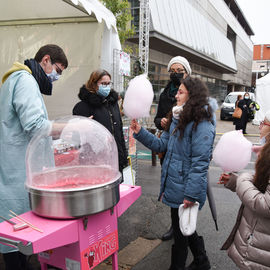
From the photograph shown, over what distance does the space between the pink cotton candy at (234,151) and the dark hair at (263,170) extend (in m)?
0.25

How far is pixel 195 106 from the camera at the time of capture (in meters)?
2.02

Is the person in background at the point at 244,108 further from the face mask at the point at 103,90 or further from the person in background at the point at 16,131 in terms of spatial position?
the person in background at the point at 16,131

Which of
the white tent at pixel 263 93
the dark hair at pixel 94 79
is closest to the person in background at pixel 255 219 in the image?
the dark hair at pixel 94 79

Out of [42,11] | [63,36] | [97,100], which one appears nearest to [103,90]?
[97,100]

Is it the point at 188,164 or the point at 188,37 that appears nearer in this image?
the point at 188,164

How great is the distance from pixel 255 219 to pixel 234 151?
48 cm

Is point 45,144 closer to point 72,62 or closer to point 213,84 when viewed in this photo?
point 72,62

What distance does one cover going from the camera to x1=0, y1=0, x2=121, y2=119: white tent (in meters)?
3.85

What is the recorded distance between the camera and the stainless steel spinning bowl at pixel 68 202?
4.44 ft

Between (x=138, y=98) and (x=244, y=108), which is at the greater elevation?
(x=138, y=98)

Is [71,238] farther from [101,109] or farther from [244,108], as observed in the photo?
[244,108]

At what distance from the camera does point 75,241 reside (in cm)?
141

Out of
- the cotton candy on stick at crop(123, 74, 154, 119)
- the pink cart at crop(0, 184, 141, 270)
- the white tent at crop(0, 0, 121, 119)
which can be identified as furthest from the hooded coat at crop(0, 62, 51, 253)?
the white tent at crop(0, 0, 121, 119)

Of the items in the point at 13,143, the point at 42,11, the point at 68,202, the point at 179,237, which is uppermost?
the point at 42,11
